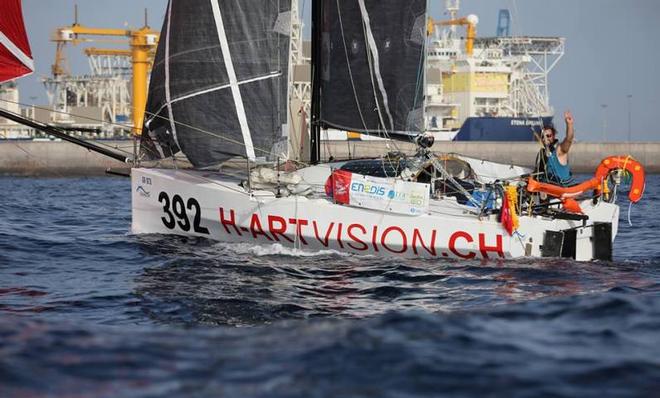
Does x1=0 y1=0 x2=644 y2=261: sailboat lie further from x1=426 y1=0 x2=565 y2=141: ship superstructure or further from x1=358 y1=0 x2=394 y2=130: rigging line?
x1=426 y1=0 x2=565 y2=141: ship superstructure

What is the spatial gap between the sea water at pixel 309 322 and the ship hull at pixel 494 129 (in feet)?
156

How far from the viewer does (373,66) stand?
57.5 ft

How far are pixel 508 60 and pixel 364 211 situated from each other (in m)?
66.4

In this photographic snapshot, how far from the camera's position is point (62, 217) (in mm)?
22141

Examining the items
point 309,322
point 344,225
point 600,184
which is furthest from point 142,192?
point 309,322

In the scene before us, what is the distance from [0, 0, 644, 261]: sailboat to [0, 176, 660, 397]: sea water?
43 cm

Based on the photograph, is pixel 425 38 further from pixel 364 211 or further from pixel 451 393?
pixel 451 393

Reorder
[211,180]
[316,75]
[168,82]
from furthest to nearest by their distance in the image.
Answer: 1. [316,75]
2. [168,82]
3. [211,180]

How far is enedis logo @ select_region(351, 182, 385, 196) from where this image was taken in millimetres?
14109

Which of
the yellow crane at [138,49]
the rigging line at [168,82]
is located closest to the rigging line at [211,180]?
the rigging line at [168,82]

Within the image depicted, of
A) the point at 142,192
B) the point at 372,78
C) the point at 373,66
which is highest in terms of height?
the point at 373,66

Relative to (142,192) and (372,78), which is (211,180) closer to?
(142,192)

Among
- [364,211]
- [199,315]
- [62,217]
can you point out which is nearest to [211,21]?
[364,211]

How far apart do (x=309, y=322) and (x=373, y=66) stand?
9645 millimetres
